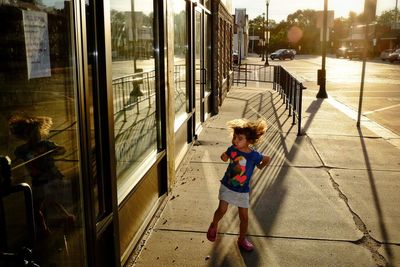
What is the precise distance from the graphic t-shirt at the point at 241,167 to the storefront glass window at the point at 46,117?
158 centimetres

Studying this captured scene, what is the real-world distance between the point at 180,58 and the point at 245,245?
414cm

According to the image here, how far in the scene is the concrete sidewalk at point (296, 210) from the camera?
3.94m

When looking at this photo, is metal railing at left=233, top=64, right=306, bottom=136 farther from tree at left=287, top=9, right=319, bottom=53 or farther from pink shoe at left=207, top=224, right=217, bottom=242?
tree at left=287, top=9, right=319, bottom=53

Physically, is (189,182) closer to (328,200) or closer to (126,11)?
(328,200)

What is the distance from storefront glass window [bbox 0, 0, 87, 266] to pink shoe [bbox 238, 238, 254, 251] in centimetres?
177

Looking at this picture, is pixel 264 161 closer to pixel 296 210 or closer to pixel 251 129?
pixel 251 129

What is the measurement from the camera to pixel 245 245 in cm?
402

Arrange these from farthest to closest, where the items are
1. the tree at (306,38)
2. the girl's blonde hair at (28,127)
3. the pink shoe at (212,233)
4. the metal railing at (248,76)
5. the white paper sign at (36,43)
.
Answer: the tree at (306,38)
the metal railing at (248,76)
the pink shoe at (212,233)
the girl's blonde hair at (28,127)
the white paper sign at (36,43)

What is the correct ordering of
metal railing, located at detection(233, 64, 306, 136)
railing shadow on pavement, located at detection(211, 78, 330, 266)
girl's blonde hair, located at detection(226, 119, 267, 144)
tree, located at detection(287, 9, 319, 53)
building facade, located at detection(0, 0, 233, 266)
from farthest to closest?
tree, located at detection(287, 9, 319, 53)
metal railing, located at detection(233, 64, 306, 136)
railing shadow on pavement, located at detection(211, 78, 330, 266)
girl's blonde hair, located at detection(226, 119, 267, 144)
building facade, located at detection(0, 0, 233, 266)

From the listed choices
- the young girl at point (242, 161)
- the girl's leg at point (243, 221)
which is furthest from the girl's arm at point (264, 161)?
the girl's leg at point (243, 221)

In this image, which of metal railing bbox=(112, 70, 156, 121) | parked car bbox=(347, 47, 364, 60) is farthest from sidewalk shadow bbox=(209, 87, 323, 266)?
parked car bbox=(347, 47, 364, 60)

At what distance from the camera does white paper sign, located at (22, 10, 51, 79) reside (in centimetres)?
215

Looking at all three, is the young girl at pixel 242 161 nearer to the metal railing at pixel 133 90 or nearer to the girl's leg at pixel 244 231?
the girl's leg at pixel 244 231

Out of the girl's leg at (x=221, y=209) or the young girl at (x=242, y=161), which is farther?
the girl's leg at (x=221, y=209)
